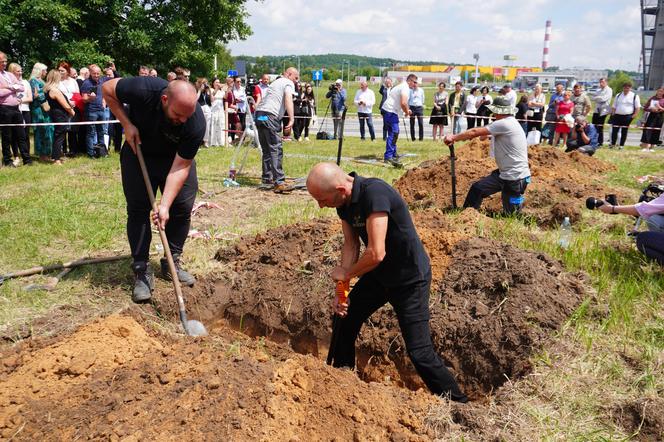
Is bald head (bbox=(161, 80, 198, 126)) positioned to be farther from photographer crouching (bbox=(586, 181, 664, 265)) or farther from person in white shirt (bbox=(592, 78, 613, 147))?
person in white shirt (bbox=(592, 78, 613, 147))

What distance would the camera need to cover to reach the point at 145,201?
460 cm

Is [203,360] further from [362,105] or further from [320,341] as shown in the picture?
[362,105]

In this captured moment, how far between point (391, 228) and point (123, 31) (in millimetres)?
17298

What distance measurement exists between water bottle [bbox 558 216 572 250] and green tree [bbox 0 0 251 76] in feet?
49.2

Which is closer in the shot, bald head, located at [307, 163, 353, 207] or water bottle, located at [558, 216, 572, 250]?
bald head, located at [307, 163, 353, 207]

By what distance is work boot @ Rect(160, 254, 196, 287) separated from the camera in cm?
504

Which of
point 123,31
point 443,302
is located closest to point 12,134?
point 123,31

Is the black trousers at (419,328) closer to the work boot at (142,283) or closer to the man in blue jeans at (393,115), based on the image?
the work boot at (142,283)

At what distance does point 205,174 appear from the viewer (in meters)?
10.1

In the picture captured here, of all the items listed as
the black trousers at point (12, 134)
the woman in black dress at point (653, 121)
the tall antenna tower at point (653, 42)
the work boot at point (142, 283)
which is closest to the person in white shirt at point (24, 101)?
the black trousers at point (12, 134)

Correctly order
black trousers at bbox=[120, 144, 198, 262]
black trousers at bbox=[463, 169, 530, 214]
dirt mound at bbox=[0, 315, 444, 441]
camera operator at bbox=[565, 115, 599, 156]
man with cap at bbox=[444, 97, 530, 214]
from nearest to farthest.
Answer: dirt mound at bbox=[0, 315, 444, 441] < black trousers at bbox=[120, 144, 198, 262] < man with cap at bbox=[444, 97, 530, 214] < black trousers at bbox=[463, 169, 530, 214] < camera operator at bbox=[565, 115, 599, 156]

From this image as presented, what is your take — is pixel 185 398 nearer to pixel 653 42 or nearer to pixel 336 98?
pixel 336 98

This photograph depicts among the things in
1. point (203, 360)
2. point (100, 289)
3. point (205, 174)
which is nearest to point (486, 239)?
point (203, 360)

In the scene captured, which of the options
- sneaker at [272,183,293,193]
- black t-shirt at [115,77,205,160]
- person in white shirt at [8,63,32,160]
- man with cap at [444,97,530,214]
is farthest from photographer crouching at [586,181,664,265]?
person in white shirt at [8,63,32,160]
